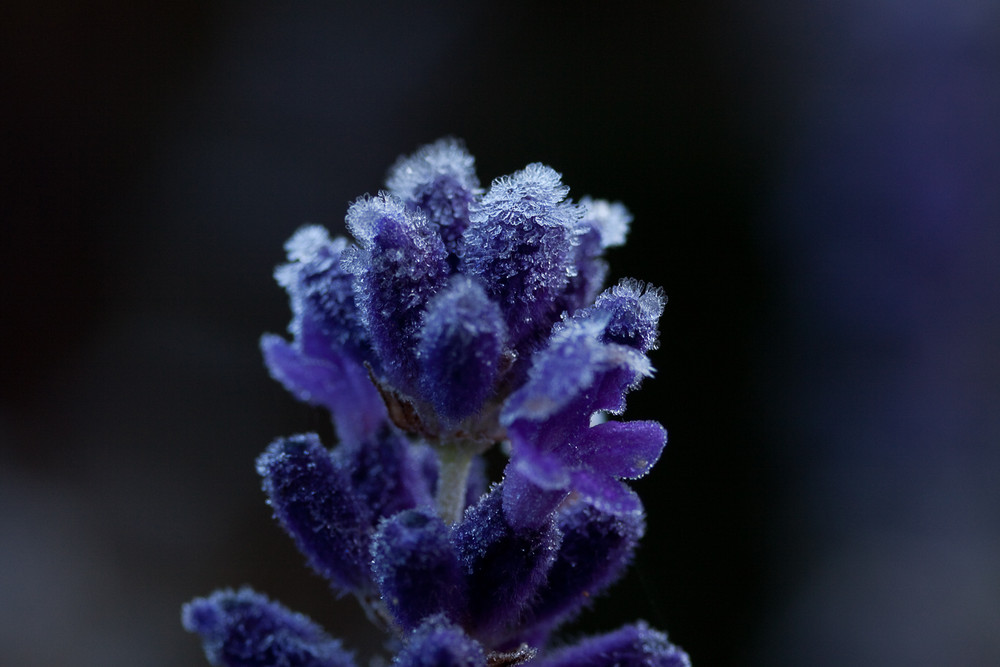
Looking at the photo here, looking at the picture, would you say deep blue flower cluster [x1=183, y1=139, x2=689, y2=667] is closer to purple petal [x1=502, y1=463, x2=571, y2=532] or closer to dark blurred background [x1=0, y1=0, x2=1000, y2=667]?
purple petal [x1=502, y1=463, x2=571, y2=532]

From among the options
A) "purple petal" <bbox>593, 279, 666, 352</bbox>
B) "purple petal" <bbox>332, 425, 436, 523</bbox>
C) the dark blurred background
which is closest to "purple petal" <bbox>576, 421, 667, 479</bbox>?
"purple petal" <bbox>593, 279, 666, 352</bbox>

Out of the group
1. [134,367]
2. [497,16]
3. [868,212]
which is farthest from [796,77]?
[134,367]

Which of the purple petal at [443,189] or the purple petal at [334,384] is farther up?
the purple petal at [443,189]

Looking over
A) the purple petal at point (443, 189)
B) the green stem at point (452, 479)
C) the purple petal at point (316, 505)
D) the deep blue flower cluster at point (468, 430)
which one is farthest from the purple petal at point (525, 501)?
the purple petal at point (443, 189)

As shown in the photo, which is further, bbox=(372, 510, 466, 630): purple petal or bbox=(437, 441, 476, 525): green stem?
bbox=(437, 441, 476, 525): green stem

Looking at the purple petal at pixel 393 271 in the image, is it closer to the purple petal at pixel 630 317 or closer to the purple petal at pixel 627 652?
the purple petal at pixel 630 317

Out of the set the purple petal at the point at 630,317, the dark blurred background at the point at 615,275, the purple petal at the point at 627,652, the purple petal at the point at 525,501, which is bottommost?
Result: the purple petal at the point at 627,652

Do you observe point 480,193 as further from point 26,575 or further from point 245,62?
point 245,62

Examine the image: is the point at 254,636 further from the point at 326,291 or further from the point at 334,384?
the point at 326,291

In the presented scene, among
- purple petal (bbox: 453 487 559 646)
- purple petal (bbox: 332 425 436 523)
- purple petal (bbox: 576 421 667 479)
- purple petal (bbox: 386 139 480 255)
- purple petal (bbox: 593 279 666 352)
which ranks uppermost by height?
purple petal (bbox: 386 139 480 255)
